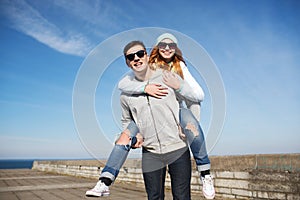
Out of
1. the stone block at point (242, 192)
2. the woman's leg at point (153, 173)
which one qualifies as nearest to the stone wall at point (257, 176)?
the stone block at point (242, 192)

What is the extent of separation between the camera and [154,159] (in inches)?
93.6

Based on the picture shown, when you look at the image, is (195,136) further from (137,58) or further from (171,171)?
(137,58)

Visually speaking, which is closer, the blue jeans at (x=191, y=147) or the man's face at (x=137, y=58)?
the blue jeans at (x=191, y=147)

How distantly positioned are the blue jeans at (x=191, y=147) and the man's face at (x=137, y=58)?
1.52 feet

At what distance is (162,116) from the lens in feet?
7.34

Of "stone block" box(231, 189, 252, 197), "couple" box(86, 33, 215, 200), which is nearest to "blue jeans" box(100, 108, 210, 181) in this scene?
"couple" box(86, 33, 215, 200)

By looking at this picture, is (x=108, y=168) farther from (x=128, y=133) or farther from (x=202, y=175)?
(x=202, y=175)

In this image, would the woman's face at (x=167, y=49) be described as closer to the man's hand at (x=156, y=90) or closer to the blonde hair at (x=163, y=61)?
the blonde hair at (x=163, y=61)

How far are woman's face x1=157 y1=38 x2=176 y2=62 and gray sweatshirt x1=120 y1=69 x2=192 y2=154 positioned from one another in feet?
A: 0.46

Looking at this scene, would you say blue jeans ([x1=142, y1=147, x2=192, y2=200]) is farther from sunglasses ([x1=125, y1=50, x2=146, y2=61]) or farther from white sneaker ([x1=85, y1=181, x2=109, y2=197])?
sunglasses ([x1=125, y1=50, x2=146, y2=61])

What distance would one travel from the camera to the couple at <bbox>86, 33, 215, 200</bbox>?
2131mm

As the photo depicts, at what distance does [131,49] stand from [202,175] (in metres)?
1.17

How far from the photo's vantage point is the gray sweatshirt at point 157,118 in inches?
87.2

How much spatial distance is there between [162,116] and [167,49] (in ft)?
1.81
